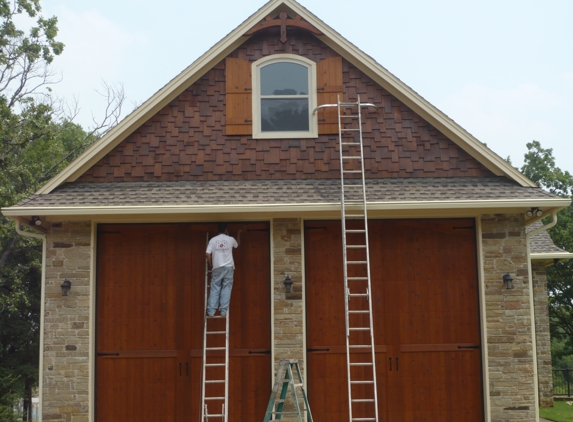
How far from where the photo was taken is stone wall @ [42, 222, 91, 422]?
981 centimetres

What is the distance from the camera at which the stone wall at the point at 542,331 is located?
16.5 metres

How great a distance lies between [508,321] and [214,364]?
13.5 feet

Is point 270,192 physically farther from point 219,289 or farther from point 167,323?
point 167,323

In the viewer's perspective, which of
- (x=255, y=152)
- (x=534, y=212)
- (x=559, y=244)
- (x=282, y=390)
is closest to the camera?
(x=282, y=390)

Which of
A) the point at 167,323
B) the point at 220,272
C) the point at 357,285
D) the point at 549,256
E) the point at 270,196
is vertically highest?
the point at 270,196

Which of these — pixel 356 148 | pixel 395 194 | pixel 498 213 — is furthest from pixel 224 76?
pixel 498 213

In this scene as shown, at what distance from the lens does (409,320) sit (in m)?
10.2

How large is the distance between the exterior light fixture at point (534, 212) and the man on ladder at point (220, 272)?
13.8 feet

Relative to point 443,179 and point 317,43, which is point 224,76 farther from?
point 443,179

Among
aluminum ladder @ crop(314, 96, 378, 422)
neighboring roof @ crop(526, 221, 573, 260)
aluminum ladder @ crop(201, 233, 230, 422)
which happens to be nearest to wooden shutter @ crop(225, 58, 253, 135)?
aluminum ladder @ crop(314, 96, 378, 422)

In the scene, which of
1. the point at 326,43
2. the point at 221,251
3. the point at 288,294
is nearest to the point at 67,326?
the point at 221,251

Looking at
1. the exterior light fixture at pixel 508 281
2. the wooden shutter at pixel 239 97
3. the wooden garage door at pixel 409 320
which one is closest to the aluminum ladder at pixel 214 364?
the wooden garage door at pixel 409 320

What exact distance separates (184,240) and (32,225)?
6.87ft

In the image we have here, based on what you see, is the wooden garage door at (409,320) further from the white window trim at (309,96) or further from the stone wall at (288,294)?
the white window trim at (309,96)
